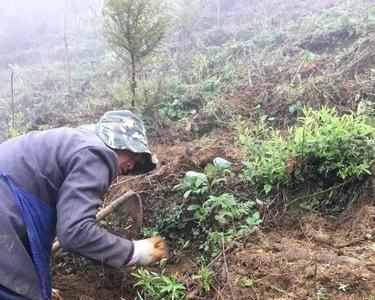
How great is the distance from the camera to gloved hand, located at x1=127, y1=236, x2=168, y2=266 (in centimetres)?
266

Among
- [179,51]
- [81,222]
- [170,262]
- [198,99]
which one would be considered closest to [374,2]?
[179,51]

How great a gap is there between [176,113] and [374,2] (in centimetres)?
651

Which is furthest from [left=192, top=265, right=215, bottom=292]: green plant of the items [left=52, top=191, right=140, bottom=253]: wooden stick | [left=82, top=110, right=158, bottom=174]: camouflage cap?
[left=52, top=191, right=140, bottom=253]: wooden stick

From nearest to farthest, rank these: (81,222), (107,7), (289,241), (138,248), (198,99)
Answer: (81,222) < (138,248) < (289,241) < (107,7) < (198,99)

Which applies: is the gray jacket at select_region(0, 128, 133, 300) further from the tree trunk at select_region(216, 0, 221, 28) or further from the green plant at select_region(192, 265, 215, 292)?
the tree trunk at select_region(216, 0, 221, 28)

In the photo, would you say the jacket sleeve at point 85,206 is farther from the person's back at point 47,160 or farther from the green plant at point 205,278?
the green plant at point 205,278

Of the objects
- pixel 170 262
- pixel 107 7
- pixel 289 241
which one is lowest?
pixel 170 262

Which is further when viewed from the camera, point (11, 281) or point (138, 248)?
point (138, 248)

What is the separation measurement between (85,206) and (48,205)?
12.2 inches

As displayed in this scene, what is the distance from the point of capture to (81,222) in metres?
2.32

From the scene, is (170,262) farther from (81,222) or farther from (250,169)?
(81,222)

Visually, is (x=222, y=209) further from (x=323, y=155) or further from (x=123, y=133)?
(x=123, y=133)

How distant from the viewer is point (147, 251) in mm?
2719

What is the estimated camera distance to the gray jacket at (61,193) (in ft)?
7.72
